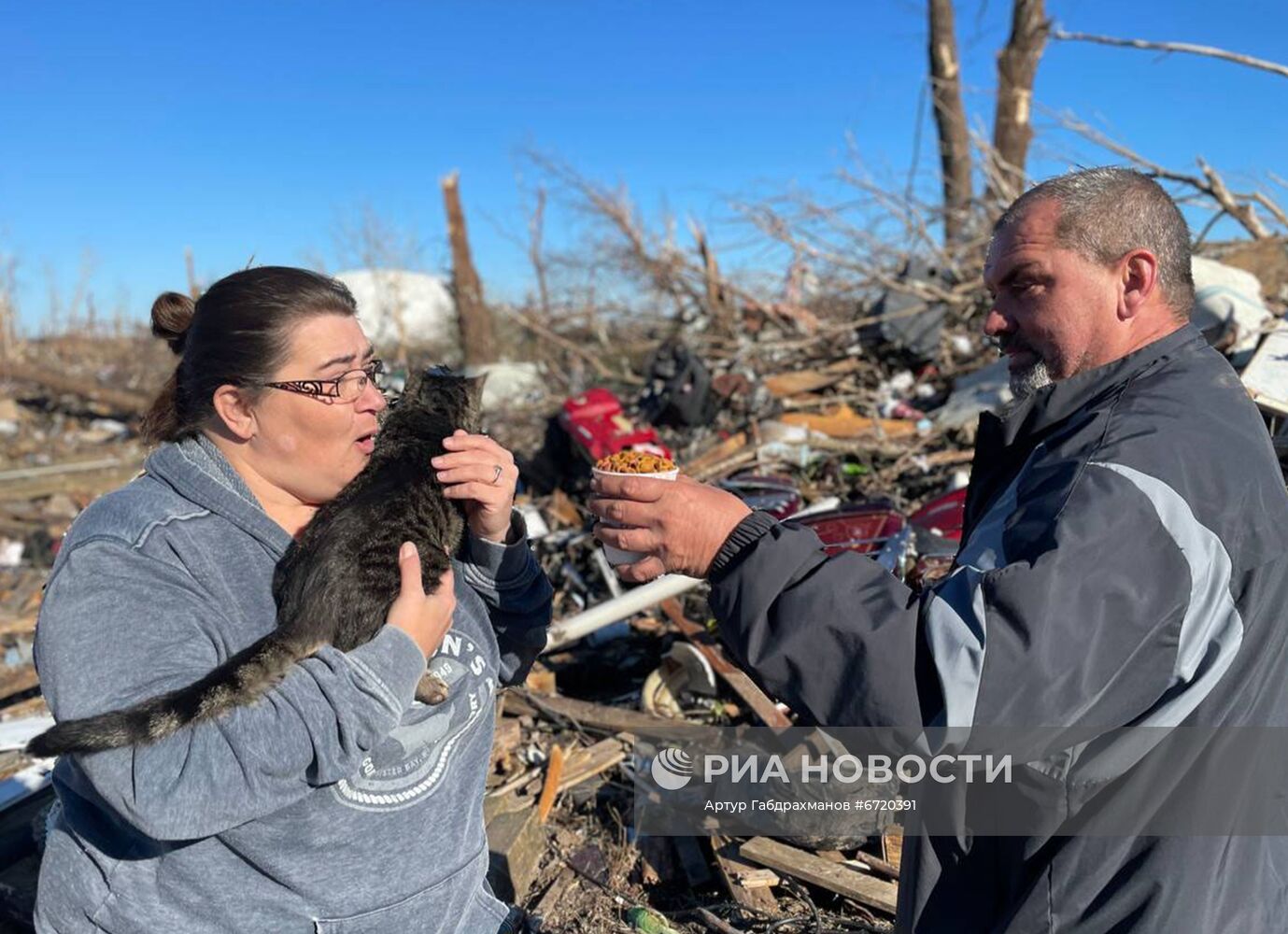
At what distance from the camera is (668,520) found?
58.1 inches

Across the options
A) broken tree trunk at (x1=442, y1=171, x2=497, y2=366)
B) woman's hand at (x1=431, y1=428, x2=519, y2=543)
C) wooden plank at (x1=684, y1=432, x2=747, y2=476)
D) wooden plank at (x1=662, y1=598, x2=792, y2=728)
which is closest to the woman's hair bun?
woman's hand at (x1=431, y1=428, x2=519, y2=543)

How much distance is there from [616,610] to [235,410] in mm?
3312

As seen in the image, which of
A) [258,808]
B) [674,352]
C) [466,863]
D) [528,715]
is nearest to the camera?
[258,808]

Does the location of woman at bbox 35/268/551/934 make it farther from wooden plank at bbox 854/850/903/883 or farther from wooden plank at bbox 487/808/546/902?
wooden plank at bbox 854/850/903/883

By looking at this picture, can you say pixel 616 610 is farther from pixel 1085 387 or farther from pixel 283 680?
pixel 1085 387

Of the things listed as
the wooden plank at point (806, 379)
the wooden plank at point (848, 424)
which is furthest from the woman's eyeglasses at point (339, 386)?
the wooden plank at point (806, 379)

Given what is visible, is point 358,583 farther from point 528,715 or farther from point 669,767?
point 528,715

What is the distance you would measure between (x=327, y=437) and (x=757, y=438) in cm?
565

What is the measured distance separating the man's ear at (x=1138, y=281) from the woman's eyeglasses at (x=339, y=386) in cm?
183

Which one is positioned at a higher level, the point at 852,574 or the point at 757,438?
the point at 852,574

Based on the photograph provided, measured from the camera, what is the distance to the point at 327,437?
2.15m

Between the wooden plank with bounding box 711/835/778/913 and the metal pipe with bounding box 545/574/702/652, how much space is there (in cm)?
154

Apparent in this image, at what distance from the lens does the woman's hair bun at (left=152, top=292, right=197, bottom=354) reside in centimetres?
218

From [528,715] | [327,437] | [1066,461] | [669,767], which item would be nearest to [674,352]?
[528,715]
